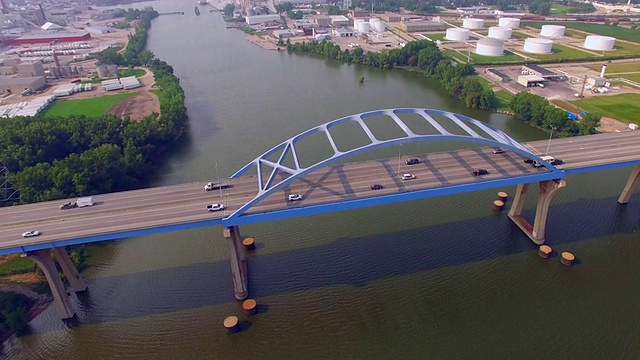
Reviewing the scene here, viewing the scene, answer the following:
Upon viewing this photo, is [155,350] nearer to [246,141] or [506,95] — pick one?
[246,141]

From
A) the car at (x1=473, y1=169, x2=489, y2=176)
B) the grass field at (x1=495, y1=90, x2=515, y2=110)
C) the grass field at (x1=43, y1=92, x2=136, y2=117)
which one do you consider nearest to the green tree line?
the grass field at (x1=495, y1=90, x2=515, y2=110)

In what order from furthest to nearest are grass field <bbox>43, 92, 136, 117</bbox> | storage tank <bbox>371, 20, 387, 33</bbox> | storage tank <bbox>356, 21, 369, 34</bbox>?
storage tank <bbox>371, 20, 387, 33</bbox>, storage tank <bbox>356, 21, 369, 34</bbox>, grass field <bbox>43, 92, 136, 117</bbox>

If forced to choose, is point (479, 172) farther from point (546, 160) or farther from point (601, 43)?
point (601, 43)

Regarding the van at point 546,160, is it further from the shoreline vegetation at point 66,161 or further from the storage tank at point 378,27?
the storage tank at point 378,27

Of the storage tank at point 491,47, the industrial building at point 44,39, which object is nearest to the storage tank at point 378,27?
the storage tank at point 491,47

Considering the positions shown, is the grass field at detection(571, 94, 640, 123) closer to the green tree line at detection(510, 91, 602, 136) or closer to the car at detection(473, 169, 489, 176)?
the green tree line at detection(510, 91, 602, 136)
